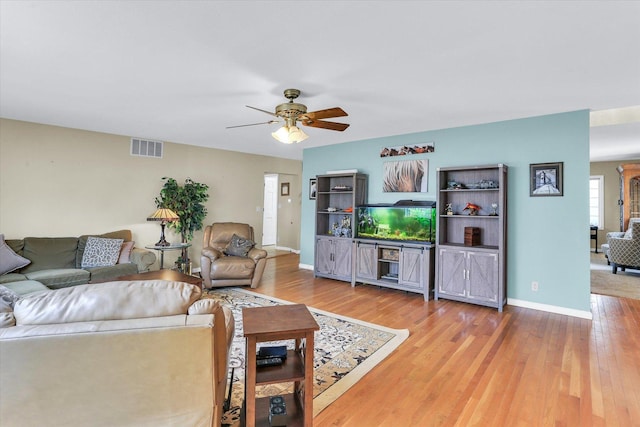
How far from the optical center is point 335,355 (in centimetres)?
271

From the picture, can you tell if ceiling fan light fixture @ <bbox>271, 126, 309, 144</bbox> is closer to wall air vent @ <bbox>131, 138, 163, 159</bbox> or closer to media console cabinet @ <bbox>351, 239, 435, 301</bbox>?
media console cabinet @ <bbox>351, 239, 435, 301</bbox>

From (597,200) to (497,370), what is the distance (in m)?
8.18

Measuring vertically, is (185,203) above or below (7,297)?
above

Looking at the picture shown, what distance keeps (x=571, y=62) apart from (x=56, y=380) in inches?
145

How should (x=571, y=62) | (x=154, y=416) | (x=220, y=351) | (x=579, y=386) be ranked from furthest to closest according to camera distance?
(x=571, y=62), (x=579, y=386), (x=220, y=351), (x=154, y=416)

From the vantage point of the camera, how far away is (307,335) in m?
1.59

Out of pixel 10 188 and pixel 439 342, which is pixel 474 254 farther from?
pixel 10 188

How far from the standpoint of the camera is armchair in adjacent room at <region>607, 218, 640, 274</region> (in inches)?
215

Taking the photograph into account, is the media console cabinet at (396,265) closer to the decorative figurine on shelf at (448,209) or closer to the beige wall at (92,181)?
the decorative figurine on shelf at (448,209)

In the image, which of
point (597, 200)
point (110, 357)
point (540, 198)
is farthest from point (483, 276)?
point (597, 200)

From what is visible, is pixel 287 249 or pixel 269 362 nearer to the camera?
pixel 269 362

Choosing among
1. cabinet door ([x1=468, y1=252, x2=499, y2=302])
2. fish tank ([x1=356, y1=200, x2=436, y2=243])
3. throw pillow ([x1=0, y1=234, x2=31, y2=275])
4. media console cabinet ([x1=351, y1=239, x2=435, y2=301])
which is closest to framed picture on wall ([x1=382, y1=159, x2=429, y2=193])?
fish tank ([x1=356, y1=200, x2=436, y2=243])

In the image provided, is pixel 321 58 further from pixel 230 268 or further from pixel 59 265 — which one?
pixel 59 265

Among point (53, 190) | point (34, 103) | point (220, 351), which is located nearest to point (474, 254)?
point (220, 351)
